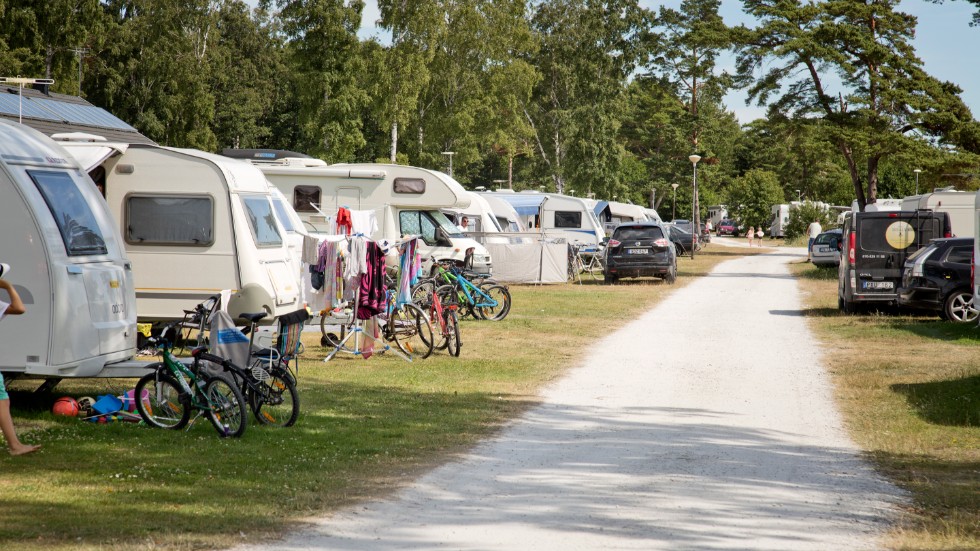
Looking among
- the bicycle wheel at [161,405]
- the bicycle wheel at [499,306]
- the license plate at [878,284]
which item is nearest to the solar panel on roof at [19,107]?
the bicycle wheel at [499,306]

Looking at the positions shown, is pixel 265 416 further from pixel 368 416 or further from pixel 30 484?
pixel 30 484

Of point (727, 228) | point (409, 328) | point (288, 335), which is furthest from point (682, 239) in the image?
point (727, 228)

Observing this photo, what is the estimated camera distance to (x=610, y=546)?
5363 mm

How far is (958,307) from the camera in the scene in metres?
17.5

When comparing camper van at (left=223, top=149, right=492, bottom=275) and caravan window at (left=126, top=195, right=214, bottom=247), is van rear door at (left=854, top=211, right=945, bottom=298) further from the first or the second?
caravan window at (left=126, top=195, right=214, bottom=247)

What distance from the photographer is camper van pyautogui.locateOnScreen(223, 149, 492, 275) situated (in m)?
21.8

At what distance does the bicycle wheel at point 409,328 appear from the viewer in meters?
13.2

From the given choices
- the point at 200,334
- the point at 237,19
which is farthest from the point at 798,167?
the point at 200,334

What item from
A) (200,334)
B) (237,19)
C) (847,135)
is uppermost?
(237,19)

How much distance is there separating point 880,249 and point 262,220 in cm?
1104

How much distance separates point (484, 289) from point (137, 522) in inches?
486

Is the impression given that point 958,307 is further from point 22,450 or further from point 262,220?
point 22,450

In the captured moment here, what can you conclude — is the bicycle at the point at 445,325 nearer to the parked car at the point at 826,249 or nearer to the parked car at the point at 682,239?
the parked car at the point at 826,249

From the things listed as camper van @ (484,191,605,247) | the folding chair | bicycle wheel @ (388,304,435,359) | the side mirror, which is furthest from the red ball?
camper van @ (484,191,605,247)
